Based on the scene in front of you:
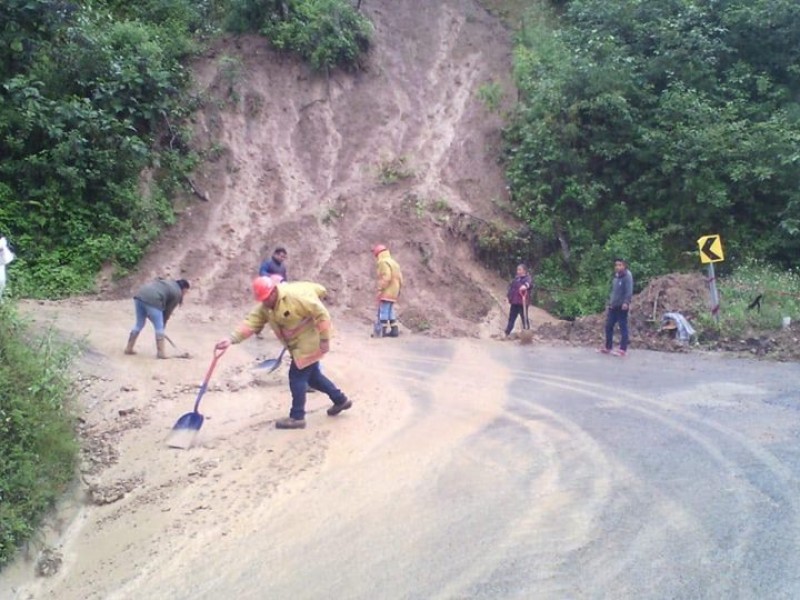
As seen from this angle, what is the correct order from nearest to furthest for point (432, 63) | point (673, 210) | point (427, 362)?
point (427, 362) < point (673, 210) < point (432, 63)

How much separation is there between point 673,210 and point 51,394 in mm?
15422

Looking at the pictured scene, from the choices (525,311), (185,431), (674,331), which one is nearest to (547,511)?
(185,431)

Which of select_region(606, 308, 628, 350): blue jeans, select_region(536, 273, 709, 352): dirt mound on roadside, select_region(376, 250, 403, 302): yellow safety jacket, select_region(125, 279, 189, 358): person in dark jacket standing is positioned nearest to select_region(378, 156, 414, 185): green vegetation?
select_region(376, 250, 403, 302): yellow safety jacket

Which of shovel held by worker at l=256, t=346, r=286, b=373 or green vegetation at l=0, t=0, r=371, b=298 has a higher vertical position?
green vegetation at l=0, t=0, r=371, b=298

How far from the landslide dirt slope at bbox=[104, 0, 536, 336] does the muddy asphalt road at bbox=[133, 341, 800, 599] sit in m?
7.05

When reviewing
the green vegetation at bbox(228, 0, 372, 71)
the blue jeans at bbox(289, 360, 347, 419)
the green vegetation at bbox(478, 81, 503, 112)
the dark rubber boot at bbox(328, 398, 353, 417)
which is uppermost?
the green vegetation at bbox(228, 0, 372, 71)

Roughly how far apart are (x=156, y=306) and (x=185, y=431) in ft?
11.7

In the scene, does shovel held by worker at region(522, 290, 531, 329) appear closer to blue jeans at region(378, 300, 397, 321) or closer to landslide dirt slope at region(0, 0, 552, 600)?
landslide dirt slope at region(0, 0, 552, 600)

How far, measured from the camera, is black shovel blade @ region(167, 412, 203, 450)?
754cm

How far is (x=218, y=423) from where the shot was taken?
324 inches

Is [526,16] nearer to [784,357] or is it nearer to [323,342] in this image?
[784,357]

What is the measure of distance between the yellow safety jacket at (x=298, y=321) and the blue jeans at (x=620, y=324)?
6.58 metres

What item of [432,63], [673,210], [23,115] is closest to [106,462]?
[23,115]

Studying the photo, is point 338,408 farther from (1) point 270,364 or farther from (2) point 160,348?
(2) point 160,348
